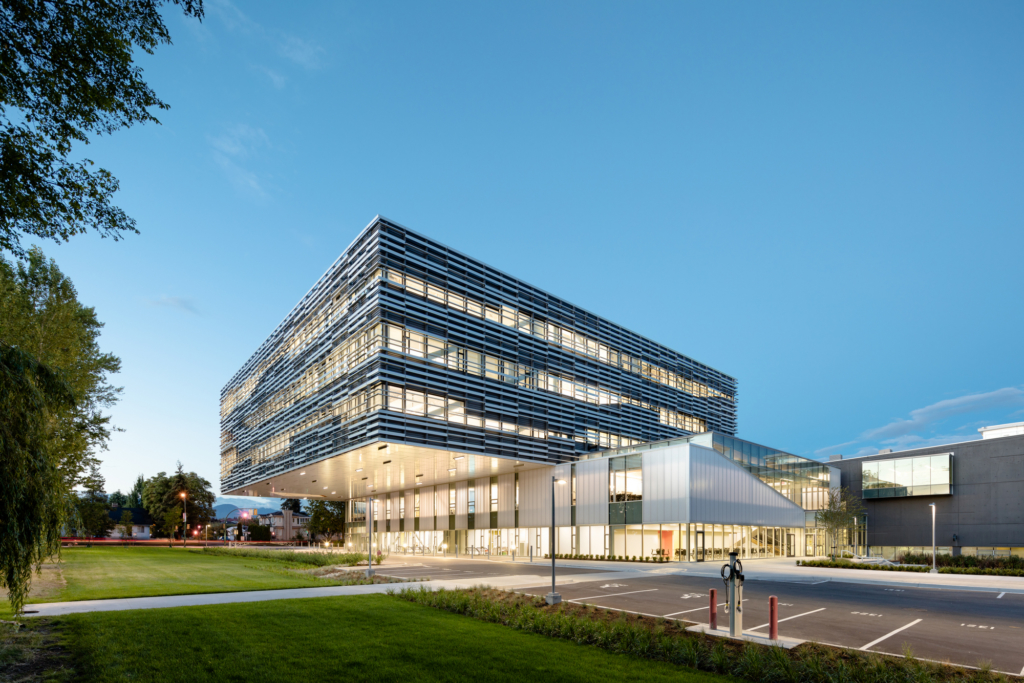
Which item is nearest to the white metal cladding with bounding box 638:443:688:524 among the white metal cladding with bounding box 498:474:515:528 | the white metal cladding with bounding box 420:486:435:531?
the white metal cladding with bounding box 498:474:515:528

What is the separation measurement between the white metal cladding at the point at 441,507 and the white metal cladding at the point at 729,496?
25.2m

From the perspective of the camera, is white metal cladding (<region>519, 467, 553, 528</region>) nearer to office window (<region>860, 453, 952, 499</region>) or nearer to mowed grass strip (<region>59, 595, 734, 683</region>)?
office window (<region>860, 453, 952, 499</region>)

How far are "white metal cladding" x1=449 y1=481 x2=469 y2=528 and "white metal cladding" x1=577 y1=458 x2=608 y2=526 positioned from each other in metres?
14.6

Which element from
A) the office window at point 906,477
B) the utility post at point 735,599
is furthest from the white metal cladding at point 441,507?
the utility post at point 735,599

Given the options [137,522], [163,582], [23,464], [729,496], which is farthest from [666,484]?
[137,522]

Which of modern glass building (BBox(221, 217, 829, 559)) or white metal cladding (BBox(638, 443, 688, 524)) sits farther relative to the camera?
modern glass building (BBox(221, 217, 829, 559))

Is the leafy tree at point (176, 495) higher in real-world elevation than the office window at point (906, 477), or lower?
lower

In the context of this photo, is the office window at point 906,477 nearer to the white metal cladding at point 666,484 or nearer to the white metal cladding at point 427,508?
the white metal cladding at point 666,484

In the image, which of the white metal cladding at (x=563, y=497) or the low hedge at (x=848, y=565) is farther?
the white metal cladding at (x=563, y=497)

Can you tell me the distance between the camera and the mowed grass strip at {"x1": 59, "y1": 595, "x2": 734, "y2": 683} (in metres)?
10.1

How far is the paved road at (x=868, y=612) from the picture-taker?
13.1m

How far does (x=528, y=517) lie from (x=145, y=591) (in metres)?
34.7

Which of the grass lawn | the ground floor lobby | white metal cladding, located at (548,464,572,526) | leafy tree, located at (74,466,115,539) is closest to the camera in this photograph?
the grass lawn

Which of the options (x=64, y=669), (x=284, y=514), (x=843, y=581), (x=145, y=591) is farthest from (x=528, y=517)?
(x=284, y=514)
